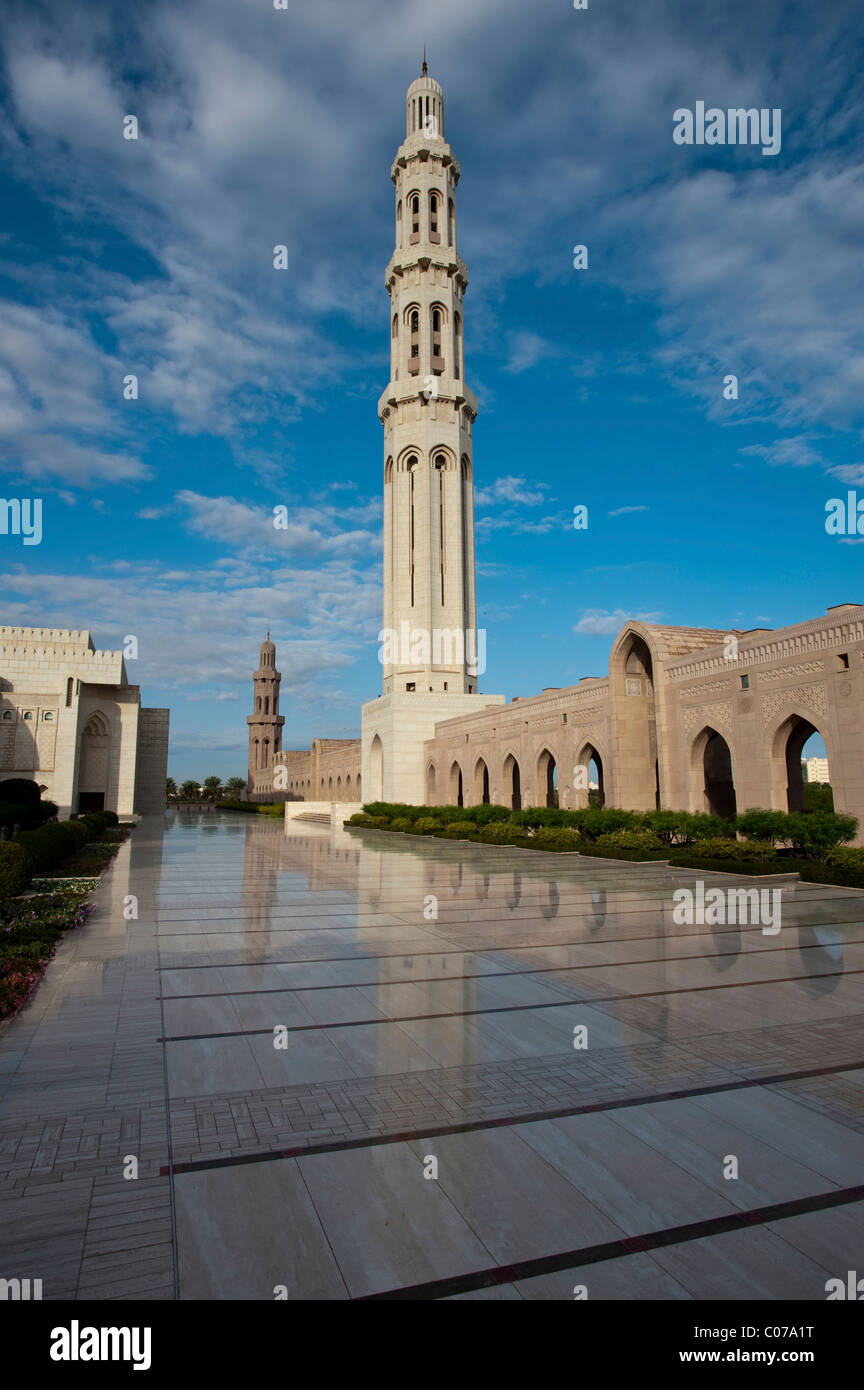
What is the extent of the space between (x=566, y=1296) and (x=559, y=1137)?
3.60 feet

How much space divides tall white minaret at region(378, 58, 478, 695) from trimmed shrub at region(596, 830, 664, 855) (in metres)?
19.5

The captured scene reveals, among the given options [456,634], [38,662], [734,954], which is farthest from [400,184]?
[734,954]

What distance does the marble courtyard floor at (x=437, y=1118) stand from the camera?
2.61m

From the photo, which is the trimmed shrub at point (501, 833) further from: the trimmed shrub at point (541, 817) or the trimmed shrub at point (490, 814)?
the trimmed shrub at point (490, 814)

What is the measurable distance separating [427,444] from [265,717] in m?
41.4

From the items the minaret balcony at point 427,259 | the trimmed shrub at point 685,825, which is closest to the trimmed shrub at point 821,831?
the trimmed shrub at point 685,825

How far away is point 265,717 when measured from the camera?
73.0 metres

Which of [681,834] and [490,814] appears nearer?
[681,834]

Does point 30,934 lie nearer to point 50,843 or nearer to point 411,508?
point 50,843

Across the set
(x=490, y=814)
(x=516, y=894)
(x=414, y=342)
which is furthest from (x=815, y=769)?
(x=516, y=894)

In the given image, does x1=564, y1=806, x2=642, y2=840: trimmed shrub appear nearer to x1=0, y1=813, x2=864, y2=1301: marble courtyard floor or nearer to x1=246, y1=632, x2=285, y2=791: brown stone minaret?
x1=0, y1=813, x2=864, y2=1301: marble courtyard floor

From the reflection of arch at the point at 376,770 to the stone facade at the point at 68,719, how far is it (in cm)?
1107

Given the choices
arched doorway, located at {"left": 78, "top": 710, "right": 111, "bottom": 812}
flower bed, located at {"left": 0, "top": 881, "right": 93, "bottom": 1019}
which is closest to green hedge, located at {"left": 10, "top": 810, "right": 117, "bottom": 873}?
flower bed, located at {"left": 0, "top": 881, "right": 93, "bottom": 1019}

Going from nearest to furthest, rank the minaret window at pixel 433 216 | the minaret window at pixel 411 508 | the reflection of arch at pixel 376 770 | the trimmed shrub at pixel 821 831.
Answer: the trimmed shrub at pixel 821 831, the minaret window at pixel 411 508, the reflection of arch at pixel 376 770, the minaret window at pixel 433 216
